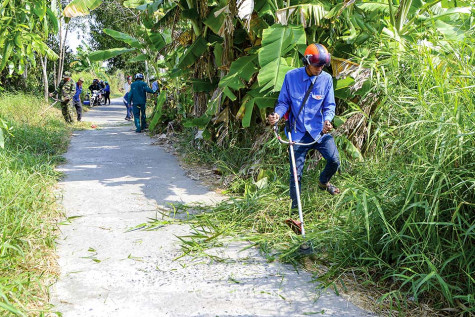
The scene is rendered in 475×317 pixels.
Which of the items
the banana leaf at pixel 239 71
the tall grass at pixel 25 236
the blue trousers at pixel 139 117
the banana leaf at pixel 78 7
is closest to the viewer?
the tall grass at pixel 25 236

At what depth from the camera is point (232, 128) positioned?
7332 mm

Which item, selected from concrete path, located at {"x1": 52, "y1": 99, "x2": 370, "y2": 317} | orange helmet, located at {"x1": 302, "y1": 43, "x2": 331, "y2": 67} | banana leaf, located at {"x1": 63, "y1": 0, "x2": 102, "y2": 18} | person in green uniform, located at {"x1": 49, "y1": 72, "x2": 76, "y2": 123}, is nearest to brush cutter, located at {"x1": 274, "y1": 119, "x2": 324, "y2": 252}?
concrete path, located at {"x1": 52, "y1": 99, "x2": 370, "y2": 317}

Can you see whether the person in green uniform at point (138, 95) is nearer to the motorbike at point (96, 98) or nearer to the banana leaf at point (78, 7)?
the banana leaf at point (78, 7)

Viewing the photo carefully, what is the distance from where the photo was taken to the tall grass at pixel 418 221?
10.1 ft

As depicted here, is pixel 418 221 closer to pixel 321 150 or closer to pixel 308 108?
pixel 321 150

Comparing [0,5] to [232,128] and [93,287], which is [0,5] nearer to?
[93,287]

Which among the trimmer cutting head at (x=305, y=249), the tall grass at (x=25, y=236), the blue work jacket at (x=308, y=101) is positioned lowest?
the trimmer cutting head at (x=305, y=249)

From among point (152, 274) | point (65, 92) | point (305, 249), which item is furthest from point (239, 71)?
point (65, 92)

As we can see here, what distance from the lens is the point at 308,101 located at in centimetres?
463

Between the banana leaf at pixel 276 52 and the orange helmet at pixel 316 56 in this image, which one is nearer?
the orange helmet at pixel 316 56

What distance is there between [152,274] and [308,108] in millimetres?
2320

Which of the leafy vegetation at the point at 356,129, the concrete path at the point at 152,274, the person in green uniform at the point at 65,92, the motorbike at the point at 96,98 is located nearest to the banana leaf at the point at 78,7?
the leafy vegetation at the point at 356,129

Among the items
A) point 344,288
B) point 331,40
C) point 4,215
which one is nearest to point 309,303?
point 344,288

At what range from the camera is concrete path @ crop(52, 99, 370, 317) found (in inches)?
123
